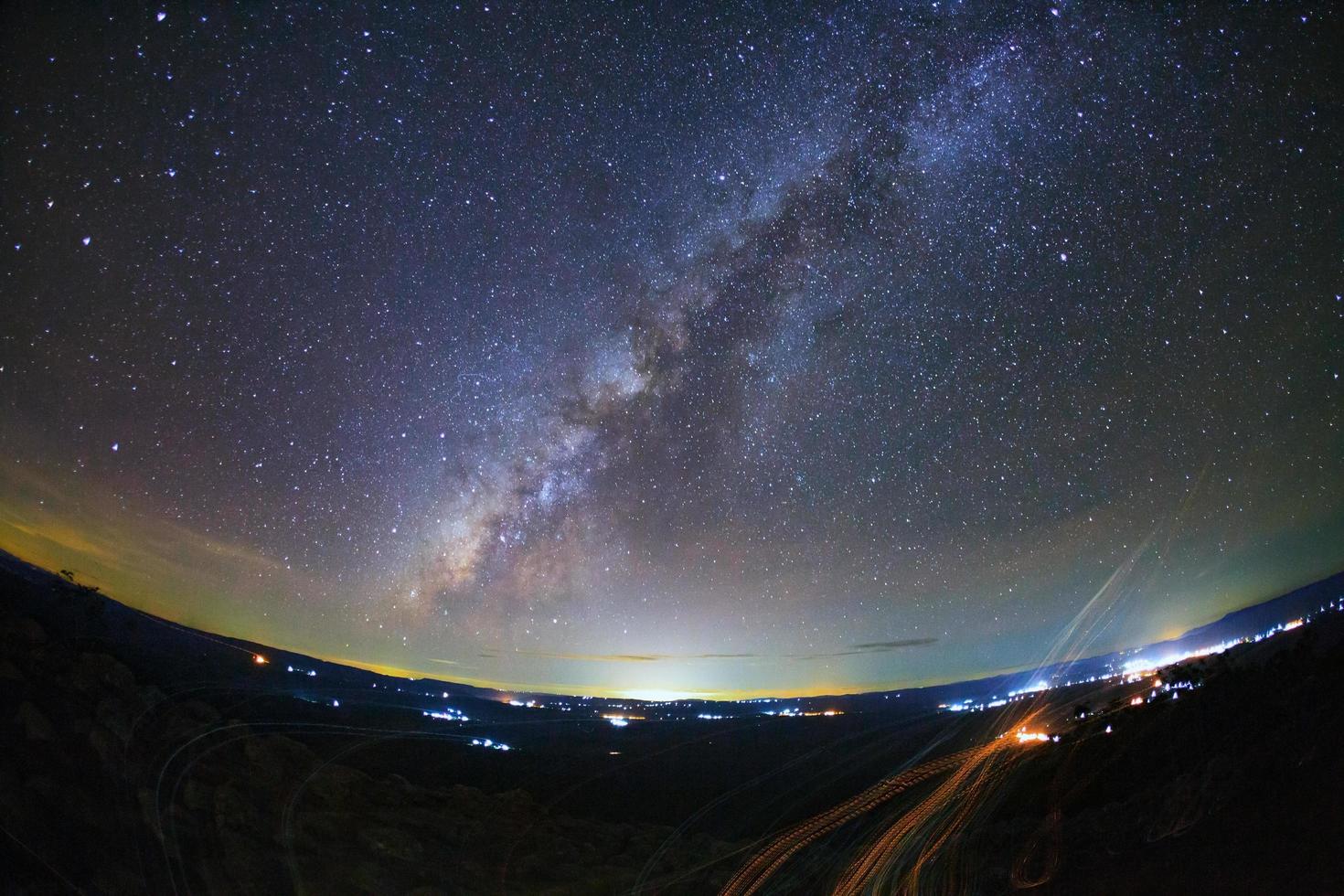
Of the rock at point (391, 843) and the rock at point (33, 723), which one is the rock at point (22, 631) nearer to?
the rock at point (33, 723)

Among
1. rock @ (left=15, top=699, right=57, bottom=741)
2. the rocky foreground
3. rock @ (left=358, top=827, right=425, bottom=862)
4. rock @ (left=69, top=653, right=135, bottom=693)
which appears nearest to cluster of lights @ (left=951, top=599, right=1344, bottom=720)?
the rocky foreground

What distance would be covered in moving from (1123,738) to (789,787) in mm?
11537

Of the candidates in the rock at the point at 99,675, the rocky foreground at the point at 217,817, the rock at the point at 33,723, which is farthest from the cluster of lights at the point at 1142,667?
the rock at the point at 33,723

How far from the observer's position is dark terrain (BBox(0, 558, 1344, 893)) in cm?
751

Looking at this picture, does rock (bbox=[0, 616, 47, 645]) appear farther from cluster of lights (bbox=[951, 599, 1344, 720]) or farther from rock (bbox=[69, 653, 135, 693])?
cluster of lights (bbox=[951, 599, 1344, 720])

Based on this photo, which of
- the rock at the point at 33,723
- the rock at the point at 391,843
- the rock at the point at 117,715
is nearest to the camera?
the rock at the point at 33,723

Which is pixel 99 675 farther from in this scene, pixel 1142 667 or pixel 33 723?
pixel 1142 667

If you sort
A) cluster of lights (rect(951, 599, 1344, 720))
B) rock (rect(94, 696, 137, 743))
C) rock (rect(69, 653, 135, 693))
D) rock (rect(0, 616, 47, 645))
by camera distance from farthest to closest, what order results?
cluster of lights (rect(951, 599, 1344, 720)) → rock (rect(0, 616, 47, 645)) → rock (rect(69, 653, 135, 693)) → rock (rect(94, 696, 137, 743))

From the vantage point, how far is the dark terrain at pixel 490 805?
751 centimetres

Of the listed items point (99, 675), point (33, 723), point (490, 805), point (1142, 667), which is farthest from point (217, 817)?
point (1142, 667)

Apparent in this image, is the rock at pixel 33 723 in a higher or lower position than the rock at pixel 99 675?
higher

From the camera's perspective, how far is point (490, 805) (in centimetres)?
1502

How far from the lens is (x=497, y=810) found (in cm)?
1447

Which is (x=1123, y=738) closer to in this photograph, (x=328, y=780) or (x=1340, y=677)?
(x=1340, y=677)
